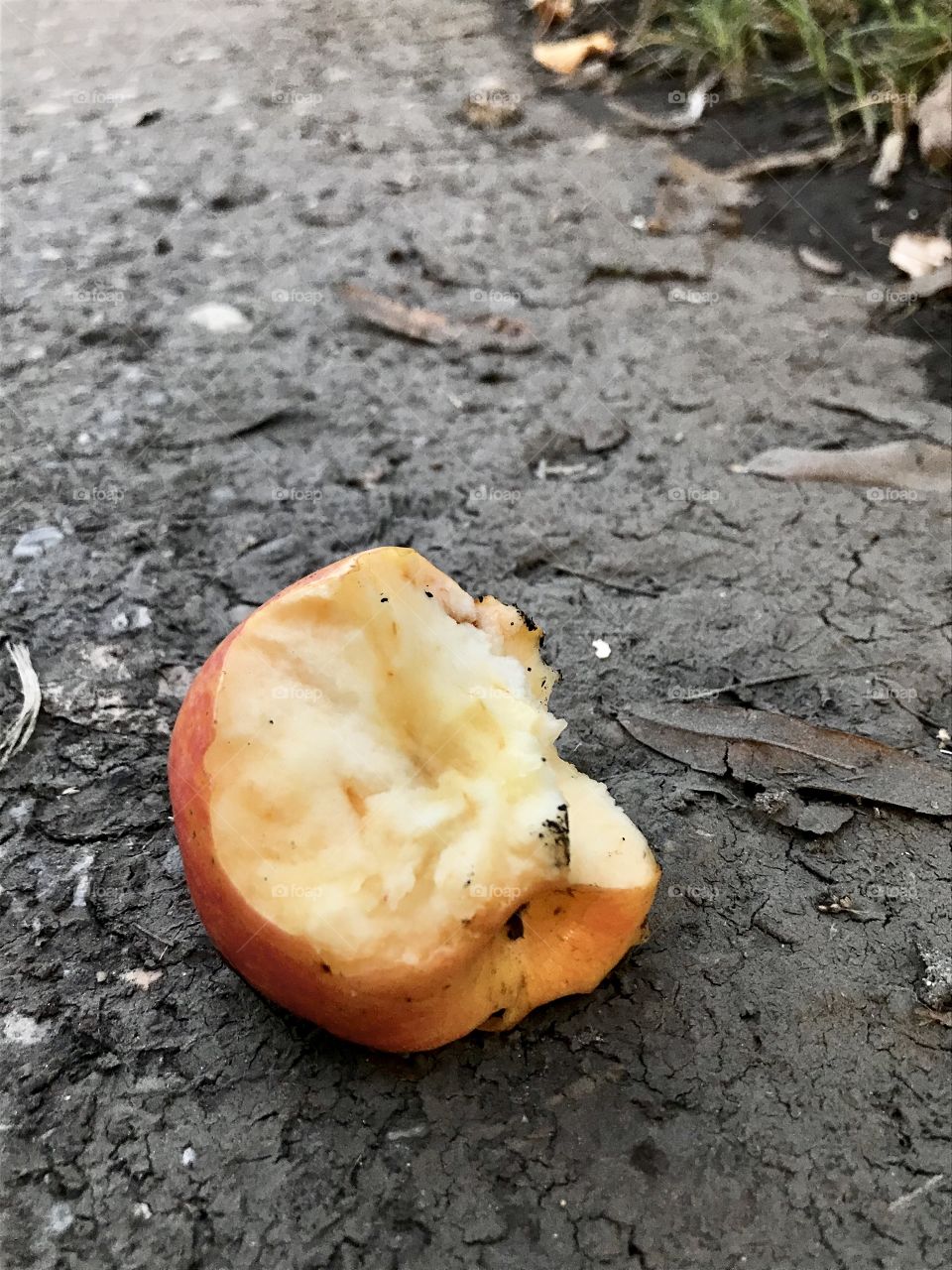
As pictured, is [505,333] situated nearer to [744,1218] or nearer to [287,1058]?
[287,1058]

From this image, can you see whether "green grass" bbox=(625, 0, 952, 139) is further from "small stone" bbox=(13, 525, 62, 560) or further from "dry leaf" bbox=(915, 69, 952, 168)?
"small stone" bbox=(13, 525, 62, 560)

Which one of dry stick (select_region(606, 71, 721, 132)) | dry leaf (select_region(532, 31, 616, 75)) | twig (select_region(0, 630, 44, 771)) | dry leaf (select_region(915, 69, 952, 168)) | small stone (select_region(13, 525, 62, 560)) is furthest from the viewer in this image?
dry leaf (select_region(532, 31, 616, 75))

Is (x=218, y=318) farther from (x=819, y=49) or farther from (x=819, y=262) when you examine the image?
(x=819, y=49)

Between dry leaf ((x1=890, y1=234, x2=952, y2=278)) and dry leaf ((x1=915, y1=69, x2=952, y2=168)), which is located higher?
dry leaf ((x1=915, y1=69, x2=952, y2=168))

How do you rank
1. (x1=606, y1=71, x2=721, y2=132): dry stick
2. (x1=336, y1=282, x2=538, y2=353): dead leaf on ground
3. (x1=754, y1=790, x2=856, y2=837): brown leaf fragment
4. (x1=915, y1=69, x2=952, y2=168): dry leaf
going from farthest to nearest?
(x1=606, y1=71, x2=721, y2=132): dry stick → (x1=915, y1=69, x2=952, y2=168): dry leaf → (x1=336, y1=282, x2=538, y2=353): dead leaf on ground → (x1=754, y1=790, x2=856, y2=837): brown leaf fragment

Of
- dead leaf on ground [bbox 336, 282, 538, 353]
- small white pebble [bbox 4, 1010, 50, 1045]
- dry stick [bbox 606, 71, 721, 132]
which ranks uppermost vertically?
dry stick [bbox 606, 71, 721, 132]

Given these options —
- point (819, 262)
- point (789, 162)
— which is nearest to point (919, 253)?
point (819, 262)

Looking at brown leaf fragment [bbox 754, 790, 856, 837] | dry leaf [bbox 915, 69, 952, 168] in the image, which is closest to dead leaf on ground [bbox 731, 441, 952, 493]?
brown leaf fragment [bbox 754, 790, 856, 837]
